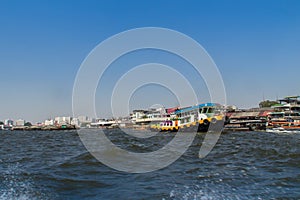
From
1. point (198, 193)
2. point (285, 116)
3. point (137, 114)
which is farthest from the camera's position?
point (137, 114)

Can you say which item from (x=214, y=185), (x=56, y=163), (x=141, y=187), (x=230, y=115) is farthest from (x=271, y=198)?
(x=230, y=115)

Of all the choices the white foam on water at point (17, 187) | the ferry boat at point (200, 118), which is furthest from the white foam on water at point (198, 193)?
the ferry boat at point (200, 118)

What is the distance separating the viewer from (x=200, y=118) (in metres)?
42.4

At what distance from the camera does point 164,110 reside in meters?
97.1

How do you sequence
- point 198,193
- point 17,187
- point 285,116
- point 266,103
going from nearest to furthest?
point 198,193
point 17,187
point 285,116
point 266,103

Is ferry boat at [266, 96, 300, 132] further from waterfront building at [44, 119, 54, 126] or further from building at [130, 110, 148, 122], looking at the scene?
waterfront building at [44, 119, 54, 126]

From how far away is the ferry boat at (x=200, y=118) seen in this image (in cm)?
4081

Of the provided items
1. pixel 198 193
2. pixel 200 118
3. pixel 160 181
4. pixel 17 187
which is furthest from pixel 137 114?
pixel 198 193

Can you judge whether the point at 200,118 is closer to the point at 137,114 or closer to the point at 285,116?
the point at 285,116

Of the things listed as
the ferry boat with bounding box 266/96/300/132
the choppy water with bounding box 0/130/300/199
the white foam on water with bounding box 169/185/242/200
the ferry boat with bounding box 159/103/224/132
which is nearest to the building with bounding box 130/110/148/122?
the ferry boat with bounding box 266/96/300/132

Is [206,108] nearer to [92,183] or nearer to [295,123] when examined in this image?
[295,123]

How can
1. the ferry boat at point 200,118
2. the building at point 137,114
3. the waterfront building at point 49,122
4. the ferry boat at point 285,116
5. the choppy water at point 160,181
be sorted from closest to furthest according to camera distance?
the choppy water at point 160,181 < the ferry boat at point 200,118 < the ferry boat at point 285,116 < the building at point 137,114 < the waterfront building at point 49,122

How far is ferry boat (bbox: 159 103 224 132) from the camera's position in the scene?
40812 mm

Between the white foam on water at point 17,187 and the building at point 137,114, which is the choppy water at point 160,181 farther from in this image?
the building at point 137,114
